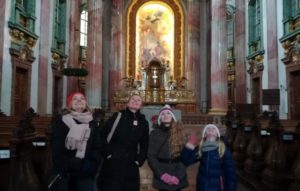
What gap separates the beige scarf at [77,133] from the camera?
2928 millimetres

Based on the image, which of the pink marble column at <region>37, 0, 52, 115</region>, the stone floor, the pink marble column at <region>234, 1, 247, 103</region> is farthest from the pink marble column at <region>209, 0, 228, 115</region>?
the pink marble column at <region>37, 0, 52, 115</region>

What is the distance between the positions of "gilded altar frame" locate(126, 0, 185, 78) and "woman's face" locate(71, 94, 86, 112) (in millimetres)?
16883

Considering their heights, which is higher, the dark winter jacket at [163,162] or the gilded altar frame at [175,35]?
the gilded altar frame at [175,35]

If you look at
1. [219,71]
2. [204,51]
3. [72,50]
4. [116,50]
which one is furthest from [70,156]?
[204,51]

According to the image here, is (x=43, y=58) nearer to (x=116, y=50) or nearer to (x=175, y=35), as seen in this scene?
(x=116, y=50)

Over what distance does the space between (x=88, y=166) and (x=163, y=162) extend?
2.41 ft

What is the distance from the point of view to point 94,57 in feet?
48.9

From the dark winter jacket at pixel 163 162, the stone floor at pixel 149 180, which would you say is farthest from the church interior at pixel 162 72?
the dark winter jacket at pixel 163 162

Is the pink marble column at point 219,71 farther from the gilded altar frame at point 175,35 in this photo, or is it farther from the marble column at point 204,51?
the gilded altar frame at point 175,35

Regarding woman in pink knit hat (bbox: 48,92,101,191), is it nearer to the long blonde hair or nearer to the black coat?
the black coat

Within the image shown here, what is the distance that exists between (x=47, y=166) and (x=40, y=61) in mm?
9488

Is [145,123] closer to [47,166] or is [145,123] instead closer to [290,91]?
[47,166]

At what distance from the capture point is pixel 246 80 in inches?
630

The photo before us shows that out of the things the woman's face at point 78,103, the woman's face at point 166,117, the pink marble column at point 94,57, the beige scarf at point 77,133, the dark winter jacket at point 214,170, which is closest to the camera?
the beige scarf at point 77,133
